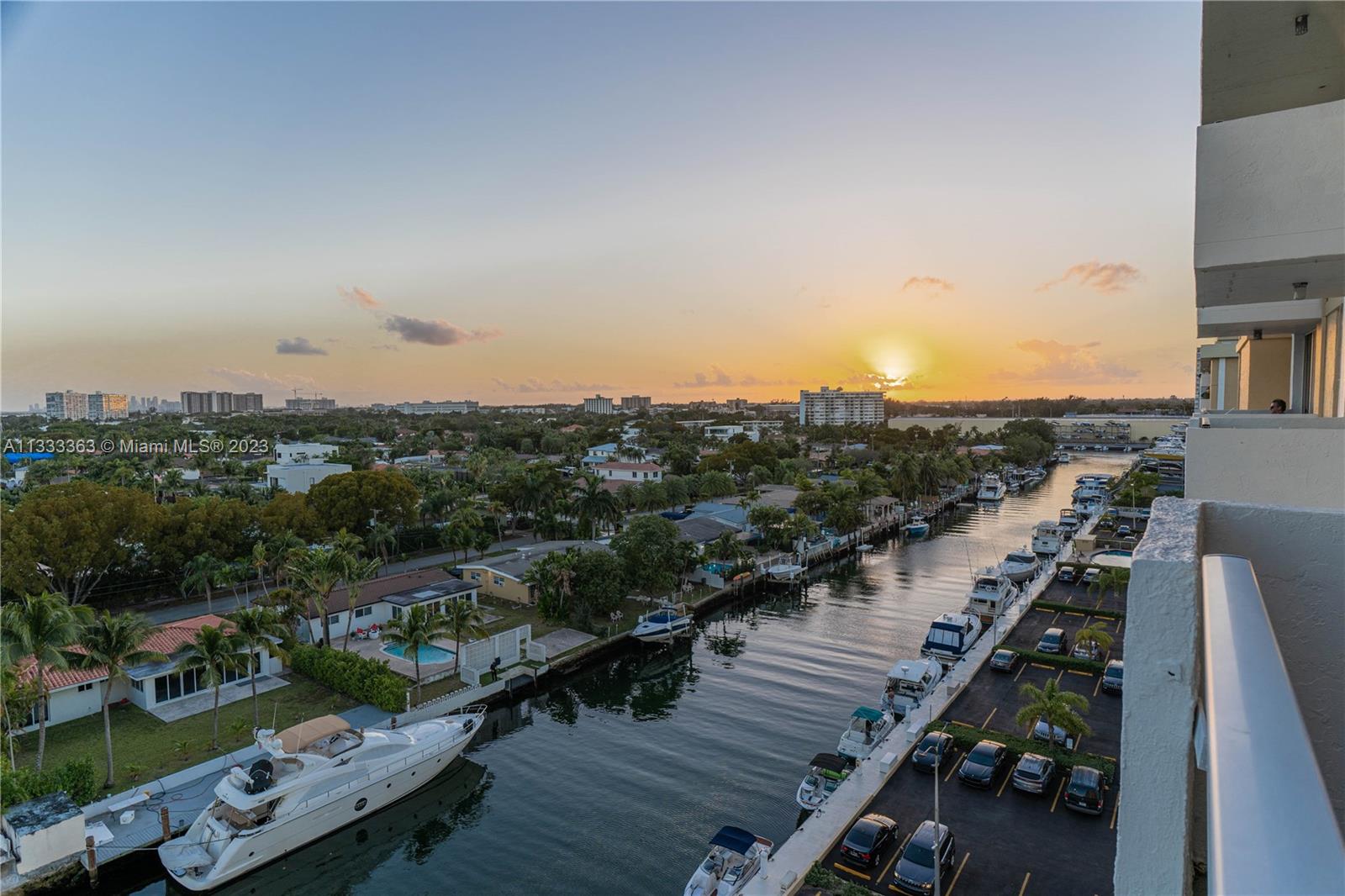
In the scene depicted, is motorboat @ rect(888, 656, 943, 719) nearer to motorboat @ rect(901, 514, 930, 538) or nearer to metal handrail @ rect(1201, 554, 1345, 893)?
metal handrail @ rect(1201, 554, 1345, 893)

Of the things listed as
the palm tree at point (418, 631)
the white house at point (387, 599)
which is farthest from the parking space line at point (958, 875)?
the white house at point (387, 599)

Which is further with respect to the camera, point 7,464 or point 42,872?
→ point 7,464

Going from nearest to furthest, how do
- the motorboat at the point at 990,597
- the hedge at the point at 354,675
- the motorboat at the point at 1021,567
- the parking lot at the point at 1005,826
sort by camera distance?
the parking lot at the point at 1005,826 → the hedge at the point at 354,675 → the motorboat at the point at 990,597 → the motorboat at the point at 1021,567

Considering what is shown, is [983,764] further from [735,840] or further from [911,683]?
[735,840]

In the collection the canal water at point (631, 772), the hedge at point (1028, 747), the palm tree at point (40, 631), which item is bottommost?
the canal water at point (631, 772)

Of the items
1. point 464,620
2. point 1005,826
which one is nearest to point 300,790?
point 464,620

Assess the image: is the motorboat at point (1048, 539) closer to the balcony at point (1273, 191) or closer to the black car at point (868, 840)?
the black car at point (868, 840)

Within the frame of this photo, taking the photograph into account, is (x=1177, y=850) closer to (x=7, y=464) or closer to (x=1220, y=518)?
(x=1220, y=518)

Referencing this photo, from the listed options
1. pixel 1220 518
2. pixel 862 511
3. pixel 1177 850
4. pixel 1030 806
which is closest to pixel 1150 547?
pixel 1220 518

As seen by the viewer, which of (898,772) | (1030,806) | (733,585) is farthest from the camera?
(733,585)
